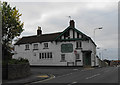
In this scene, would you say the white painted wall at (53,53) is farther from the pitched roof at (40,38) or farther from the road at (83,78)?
the road at (83,78)

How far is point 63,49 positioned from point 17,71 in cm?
2269

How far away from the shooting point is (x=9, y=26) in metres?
20.1

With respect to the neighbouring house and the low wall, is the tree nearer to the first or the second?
the low wall

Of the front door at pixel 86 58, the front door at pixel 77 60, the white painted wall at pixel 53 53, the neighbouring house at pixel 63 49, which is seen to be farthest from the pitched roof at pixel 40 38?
the front door at pixel 86 58

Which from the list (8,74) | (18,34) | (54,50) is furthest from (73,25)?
(8,74)

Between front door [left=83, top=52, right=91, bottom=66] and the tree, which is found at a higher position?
the tree

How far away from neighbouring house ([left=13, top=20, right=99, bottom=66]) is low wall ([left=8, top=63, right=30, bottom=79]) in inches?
718

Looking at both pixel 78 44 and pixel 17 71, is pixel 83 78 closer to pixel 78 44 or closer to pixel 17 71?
pixel 17 71

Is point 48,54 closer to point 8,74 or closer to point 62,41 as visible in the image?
point 62,41

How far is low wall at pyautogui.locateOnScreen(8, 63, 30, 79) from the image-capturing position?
663 inches

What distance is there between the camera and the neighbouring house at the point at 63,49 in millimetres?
37875

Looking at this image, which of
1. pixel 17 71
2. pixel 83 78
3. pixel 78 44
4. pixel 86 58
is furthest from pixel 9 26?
pixel 86 58

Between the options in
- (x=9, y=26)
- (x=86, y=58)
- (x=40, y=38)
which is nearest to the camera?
(x=9, y=26)

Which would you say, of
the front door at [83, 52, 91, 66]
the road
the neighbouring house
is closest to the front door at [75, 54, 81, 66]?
the neighbouring house
